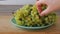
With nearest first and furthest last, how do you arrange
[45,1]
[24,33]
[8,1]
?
[45,1], [24,33], [8,1]

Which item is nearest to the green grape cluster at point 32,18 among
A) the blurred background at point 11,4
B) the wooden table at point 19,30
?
the wooden table at point 19,30

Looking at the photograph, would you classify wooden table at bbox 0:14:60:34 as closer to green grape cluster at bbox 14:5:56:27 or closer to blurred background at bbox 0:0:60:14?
green grape cluster at bbox 14:5:56:27

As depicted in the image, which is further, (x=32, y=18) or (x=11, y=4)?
(x=11, y=4)

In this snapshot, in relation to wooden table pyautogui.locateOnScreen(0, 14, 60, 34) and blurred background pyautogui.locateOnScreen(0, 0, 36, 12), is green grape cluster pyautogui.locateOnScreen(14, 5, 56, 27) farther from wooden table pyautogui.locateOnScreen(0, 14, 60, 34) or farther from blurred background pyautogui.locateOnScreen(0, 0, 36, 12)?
blurred background pyautogui.locateOnScreen(0, 0, 36, 12)

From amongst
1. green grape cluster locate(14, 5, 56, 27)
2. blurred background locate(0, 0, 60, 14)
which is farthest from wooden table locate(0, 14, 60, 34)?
blurred background locate(0, 0, 60, 14)

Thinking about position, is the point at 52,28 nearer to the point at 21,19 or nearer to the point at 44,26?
the point at 44,26

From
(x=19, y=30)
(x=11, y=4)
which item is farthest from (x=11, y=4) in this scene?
(x=19, y=30)

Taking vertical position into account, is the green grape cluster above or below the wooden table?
above

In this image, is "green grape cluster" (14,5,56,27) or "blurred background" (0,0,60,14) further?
"blurred background" (0,0,60,14)

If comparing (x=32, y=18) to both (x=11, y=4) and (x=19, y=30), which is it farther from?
(x=11, y=4)

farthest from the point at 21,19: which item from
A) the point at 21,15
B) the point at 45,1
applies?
the point at 45,1

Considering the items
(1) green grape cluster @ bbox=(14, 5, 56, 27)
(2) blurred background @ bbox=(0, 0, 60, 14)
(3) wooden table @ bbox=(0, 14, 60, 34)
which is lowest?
(3) wooden table @ bbox=(0, 14, 60, 34)
